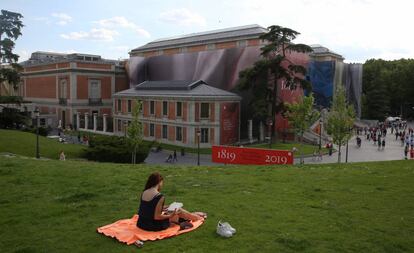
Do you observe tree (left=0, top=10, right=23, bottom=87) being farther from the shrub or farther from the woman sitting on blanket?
the woman sitting on blanket

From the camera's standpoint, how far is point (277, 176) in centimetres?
1350

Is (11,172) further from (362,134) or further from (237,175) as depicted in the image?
(362,134)

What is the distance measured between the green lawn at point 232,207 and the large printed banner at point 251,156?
31.8ft

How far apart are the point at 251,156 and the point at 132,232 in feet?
60.3

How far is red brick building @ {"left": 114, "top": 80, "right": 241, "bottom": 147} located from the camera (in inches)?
1799

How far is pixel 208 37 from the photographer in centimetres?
6738

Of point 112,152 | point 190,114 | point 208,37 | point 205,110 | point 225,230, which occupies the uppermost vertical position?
point 208,37

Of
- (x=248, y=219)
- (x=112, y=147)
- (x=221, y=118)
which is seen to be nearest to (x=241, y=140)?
(x=221, y=118)

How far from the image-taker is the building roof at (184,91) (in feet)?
152

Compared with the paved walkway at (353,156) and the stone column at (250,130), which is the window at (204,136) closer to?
the paved walkway at (353,156)

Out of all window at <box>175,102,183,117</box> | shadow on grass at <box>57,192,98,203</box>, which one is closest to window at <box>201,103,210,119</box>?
window at <box>175,102,183,117</box>

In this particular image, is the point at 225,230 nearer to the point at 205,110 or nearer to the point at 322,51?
the point at 205,110

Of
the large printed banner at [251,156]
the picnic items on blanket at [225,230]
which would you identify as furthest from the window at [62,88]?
the picnic items on blanket at [225,230]

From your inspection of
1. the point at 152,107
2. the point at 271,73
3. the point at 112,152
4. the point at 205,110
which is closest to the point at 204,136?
the point at 205,110
